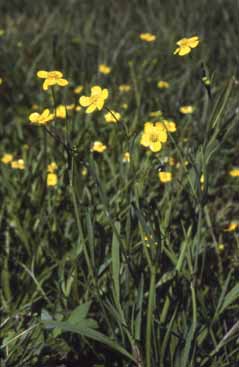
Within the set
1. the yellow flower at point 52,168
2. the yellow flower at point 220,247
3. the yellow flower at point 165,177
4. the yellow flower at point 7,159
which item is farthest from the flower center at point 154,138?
the yellow flower at point 7,159

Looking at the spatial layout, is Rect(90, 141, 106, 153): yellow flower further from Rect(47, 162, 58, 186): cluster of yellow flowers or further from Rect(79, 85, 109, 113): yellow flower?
Rect(79, 85, 109, 113): yellow flower

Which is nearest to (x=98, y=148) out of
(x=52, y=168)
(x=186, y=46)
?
(x=52, y=168)

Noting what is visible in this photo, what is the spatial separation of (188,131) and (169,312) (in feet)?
3.73

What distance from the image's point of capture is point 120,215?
1720mm

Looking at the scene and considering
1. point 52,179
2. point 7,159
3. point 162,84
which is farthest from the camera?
point 162,84

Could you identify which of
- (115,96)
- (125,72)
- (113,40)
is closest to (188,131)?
(115,96)

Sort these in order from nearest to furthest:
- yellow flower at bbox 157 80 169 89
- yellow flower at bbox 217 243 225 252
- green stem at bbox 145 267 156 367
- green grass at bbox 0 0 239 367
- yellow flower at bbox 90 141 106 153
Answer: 1. green stem at bbox 145 267 156 367
2. green grass at bbox 0 0 239 367
3. yellow flower at bbox 217 243 225 252
4. yellow flower at bbox 90 141 106 153
5. yellow flower at bbox 157 80 169 89

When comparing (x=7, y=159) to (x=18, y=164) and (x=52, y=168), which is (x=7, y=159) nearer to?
(x=18, y=164)

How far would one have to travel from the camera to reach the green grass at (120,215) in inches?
55.6

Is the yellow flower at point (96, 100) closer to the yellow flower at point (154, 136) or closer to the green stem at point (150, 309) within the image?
the yellow flower at point (154, 136)

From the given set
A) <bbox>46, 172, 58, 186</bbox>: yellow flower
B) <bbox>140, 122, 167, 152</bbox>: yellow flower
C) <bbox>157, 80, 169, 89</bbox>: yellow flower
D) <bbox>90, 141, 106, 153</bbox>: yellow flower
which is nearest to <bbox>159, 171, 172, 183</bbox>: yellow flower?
<bbox>90, 141, 106, 153</bbox>: yellow flower

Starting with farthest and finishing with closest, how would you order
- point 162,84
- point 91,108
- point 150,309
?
point 162,84, point 91,108, point 150,309

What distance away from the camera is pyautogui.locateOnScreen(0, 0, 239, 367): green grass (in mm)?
1411

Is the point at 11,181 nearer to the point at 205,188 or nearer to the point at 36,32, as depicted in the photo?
the point at 205,188
